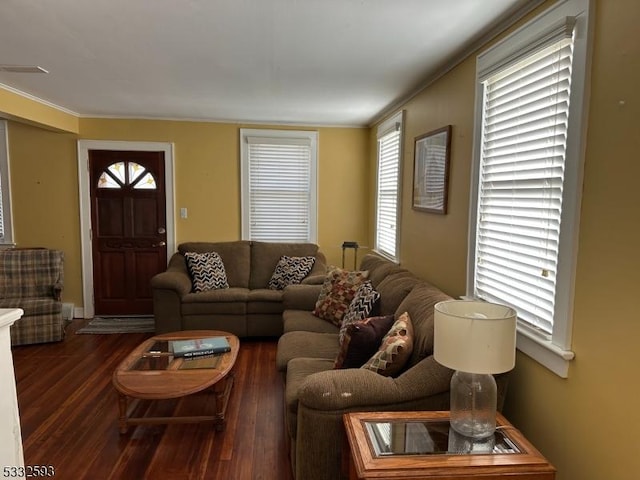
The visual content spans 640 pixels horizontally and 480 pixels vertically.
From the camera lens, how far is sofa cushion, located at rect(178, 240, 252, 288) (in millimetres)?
4695

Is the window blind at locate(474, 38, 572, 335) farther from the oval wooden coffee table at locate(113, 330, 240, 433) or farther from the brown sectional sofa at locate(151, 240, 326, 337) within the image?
the brown sectional sofa at locate(151, 240, 326, 337)

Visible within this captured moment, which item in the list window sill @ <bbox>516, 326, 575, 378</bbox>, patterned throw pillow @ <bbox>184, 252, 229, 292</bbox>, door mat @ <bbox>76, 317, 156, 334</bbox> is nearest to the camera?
window sill @ <bbox>516, 326, 575, 378</bbox>

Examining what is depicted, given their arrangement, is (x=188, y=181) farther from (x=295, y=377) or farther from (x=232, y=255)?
(x=295, y=377)

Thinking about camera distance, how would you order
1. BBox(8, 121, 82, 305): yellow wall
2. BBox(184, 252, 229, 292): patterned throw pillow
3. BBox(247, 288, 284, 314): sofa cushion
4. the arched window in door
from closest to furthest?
BBox(247, 288, 284, 314): sofa cushion, BBox(184, 252, 229, 292): patterned throw pillow, BBox(8, 121, 82, 305): yellow wall, the arched window in door

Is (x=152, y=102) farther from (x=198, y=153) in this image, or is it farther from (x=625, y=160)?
(x=625, y=160)

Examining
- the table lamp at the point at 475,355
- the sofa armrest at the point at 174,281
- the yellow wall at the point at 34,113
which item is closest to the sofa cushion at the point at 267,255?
the sofa armrest at the point at 174,281

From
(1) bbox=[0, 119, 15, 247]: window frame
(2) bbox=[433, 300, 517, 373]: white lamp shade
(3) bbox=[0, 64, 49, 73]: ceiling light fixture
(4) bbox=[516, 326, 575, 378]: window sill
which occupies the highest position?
(3) bbox=[0, 64, 49, 73]: ceiling light fixture

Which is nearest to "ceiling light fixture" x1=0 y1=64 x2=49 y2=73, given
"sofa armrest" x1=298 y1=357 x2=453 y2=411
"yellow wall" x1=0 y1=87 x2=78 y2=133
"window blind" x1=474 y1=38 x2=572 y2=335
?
"yellow wall" x1=0 y1=87 x2=78 y2=133

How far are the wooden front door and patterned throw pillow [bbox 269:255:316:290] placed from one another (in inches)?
56.6

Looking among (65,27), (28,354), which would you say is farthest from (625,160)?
(28,354)

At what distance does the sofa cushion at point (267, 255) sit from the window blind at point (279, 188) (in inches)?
10.7

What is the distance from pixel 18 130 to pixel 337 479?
5017 millimetres

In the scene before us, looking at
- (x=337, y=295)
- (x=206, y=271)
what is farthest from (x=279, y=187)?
(x=337, y=295)

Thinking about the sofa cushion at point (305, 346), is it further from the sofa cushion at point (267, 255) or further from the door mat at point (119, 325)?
the door mat at point (119, 325)
